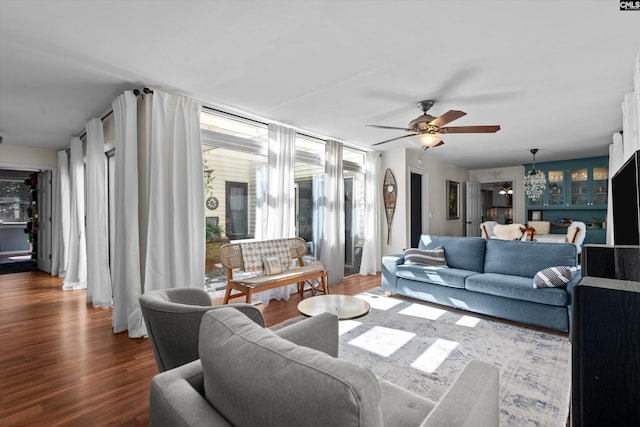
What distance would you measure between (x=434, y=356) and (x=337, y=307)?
0.91 meters

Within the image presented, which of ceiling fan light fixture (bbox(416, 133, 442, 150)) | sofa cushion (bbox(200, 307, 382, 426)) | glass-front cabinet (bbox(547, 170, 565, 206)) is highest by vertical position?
ceiling fan light fixture (bbox(416, 133, 442, 150))

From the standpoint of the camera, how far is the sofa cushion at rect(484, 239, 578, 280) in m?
3.50

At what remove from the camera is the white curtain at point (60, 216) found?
5.51m

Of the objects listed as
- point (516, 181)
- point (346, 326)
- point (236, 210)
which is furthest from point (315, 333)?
point (516, 181)

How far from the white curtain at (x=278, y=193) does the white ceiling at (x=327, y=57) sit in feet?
1.22

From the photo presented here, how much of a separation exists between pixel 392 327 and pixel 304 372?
2.78m

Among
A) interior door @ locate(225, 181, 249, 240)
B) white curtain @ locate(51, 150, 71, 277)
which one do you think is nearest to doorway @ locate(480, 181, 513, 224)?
interior door @ locate(225, 181, 249, 240)

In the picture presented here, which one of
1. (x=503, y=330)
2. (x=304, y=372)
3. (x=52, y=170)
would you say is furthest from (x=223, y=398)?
(x=52, y=170)

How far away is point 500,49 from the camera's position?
2.43 metres

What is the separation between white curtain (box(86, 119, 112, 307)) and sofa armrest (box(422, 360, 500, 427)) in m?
4.39

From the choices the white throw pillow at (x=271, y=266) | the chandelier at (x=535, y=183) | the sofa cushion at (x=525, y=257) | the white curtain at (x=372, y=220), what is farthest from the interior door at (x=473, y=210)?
the white throw pillow at (x=271, y=266)

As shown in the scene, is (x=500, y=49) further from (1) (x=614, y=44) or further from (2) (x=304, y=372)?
(2) (x=304, y=372)

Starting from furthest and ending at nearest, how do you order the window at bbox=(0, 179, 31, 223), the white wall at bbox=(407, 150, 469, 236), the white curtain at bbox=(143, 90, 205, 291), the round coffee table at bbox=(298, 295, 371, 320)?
the window at bbox=(0, 179, 31, 223) < the white wall at bbox=(407, 150, 469, 236) < the white curtain at bbox=(143, 90, 205, 291) < the round coffee table at bbox=(298, 295, 371, 320)

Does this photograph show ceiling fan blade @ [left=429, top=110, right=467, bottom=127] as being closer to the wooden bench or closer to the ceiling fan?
the ceiling fan
